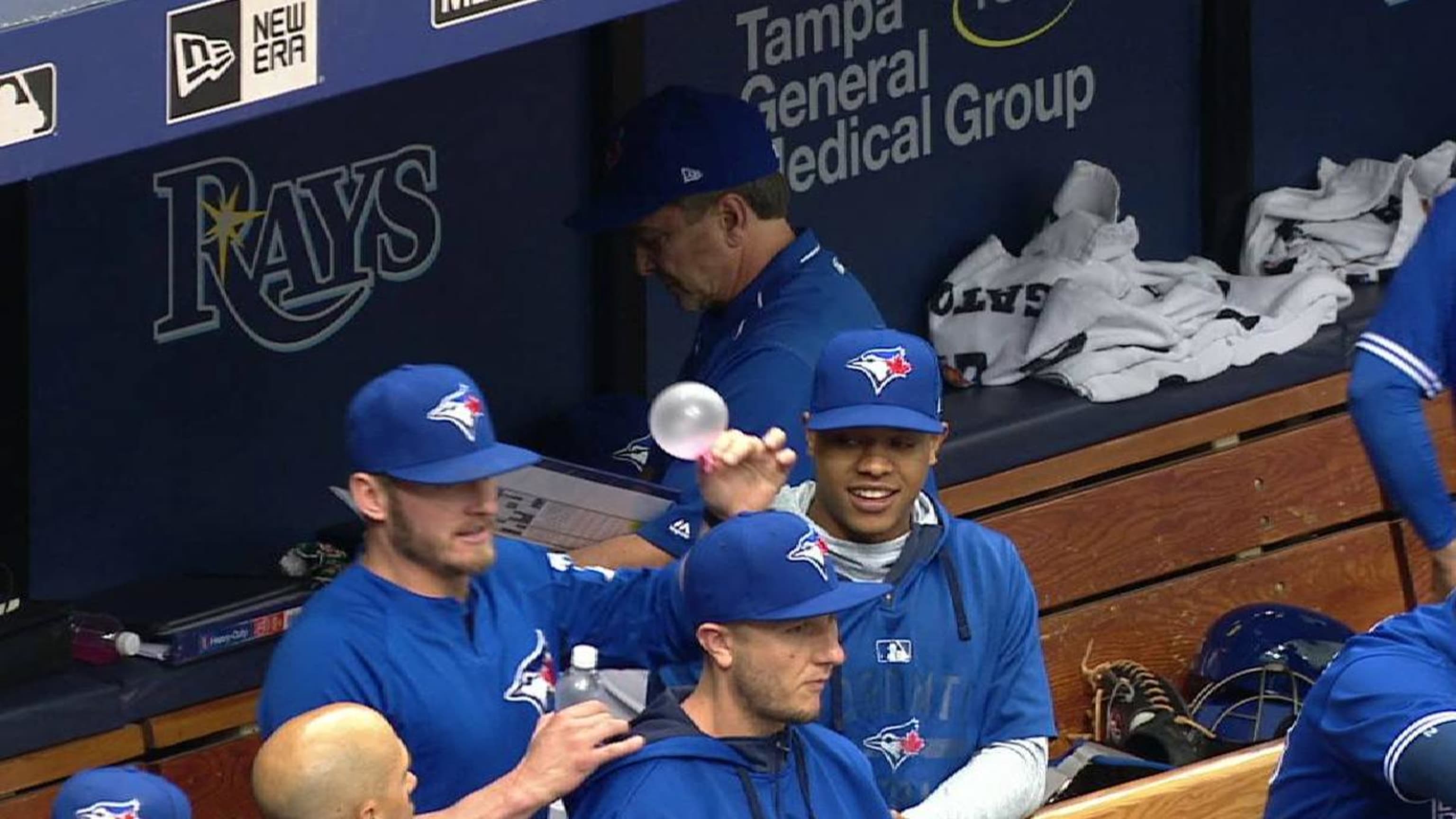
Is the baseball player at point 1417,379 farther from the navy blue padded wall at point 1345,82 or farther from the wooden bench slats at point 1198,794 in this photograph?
the navy blue padded wall at point 1345,82

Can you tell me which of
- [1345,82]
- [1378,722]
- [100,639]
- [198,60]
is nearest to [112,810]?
[198,60]

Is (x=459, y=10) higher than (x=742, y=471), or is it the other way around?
(x=459, y=10)

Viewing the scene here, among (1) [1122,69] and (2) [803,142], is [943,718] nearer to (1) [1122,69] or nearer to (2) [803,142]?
(2) [803,142]

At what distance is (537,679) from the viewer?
214 inches

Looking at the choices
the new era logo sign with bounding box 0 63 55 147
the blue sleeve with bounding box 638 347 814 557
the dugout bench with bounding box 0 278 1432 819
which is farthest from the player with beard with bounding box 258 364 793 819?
the dugout bench with bounding box 0 278 1432 819

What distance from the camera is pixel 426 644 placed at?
5297mm

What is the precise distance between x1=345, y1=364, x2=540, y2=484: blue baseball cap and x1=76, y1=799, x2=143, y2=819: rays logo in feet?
2.29

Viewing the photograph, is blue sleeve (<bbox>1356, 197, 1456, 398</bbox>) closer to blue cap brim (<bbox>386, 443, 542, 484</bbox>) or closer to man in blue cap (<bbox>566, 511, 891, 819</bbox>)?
man in blue cap (<bbox>566, 511, 891, 819</bbox>)

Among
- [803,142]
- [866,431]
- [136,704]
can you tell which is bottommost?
[136,704]

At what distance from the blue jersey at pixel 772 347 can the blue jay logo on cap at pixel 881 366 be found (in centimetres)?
27

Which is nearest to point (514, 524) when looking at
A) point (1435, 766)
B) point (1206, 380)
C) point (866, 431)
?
point (866, 431)

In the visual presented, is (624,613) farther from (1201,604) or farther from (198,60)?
(1201,604)

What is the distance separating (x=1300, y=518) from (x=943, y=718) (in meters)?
2.81

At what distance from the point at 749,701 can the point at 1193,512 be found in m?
3.32
